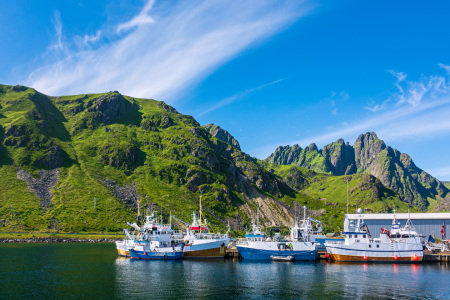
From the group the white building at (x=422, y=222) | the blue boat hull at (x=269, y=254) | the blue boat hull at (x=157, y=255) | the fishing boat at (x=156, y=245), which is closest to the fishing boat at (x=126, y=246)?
the fishing boat at (x=156, y=245)

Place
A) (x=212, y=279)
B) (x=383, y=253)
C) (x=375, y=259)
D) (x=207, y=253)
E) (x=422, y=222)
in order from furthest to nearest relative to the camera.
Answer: (x=422, y=222) < (x=207, y=253) < (x=375, y=259) < (x=383, y=253) < (x=212, y=279)

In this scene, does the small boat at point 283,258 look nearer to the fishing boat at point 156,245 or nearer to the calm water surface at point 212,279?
the calm water surface at point 212,279

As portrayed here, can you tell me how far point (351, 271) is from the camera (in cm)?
8344

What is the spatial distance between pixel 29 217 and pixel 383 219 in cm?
19431

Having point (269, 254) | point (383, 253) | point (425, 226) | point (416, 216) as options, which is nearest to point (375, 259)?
point (383, 253)

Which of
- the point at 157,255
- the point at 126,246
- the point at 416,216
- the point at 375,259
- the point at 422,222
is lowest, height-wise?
the point at 157,255

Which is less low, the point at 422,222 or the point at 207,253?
the point at 422,222

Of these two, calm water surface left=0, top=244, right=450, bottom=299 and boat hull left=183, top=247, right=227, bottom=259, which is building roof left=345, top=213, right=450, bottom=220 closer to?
calm water surface left=0, top=244, right=450, bottom=299

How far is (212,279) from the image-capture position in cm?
7119

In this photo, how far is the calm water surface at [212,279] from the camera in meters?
58.1

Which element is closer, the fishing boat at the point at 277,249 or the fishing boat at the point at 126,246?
the fishing boat at the point at 277,249

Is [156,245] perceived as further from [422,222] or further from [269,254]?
[422,222]

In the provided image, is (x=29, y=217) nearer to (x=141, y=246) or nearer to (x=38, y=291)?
(x=141, y=246)

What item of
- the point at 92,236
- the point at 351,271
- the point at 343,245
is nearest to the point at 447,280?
the point at 351,271
